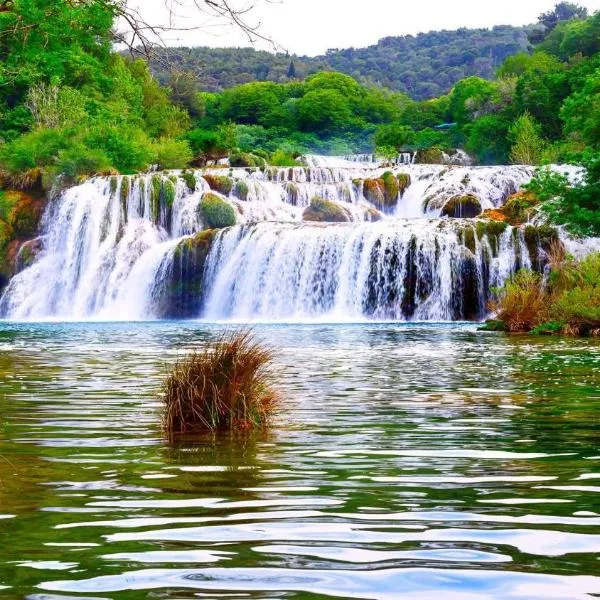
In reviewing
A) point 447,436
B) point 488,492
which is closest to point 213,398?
point 447,436

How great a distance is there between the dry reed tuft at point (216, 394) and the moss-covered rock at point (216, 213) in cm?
3427

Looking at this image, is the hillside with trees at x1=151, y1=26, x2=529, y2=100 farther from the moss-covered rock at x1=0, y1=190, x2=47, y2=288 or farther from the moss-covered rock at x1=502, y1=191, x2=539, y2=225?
the moss-covered rock at x1=502, y1=191, x2=539, y2=225

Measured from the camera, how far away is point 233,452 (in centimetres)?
792

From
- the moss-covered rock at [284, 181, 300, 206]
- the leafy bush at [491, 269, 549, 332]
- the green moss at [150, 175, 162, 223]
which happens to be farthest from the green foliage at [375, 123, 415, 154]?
the leafy bush at [491, 269, 549, 332]

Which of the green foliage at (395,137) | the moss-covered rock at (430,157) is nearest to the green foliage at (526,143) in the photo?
the moss-covered rock at (430,157)

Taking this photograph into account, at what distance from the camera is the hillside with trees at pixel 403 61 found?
139m

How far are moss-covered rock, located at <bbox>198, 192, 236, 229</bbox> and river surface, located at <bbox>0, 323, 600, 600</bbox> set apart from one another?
3030 cm

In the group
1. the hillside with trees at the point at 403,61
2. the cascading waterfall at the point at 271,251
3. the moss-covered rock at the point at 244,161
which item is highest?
the hillside with trees at the point at 403,61

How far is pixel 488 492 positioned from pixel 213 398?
331 cm

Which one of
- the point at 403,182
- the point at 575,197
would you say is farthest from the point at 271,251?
the point at 575,197

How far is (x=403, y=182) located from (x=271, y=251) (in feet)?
38.7

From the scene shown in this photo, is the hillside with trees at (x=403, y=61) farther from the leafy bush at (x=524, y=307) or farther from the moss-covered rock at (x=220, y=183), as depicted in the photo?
the leafy bush at (x=524, y=307)

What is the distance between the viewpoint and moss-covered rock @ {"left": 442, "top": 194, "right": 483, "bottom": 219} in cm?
4341

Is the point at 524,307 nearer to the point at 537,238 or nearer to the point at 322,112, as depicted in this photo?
the point at 537,238
